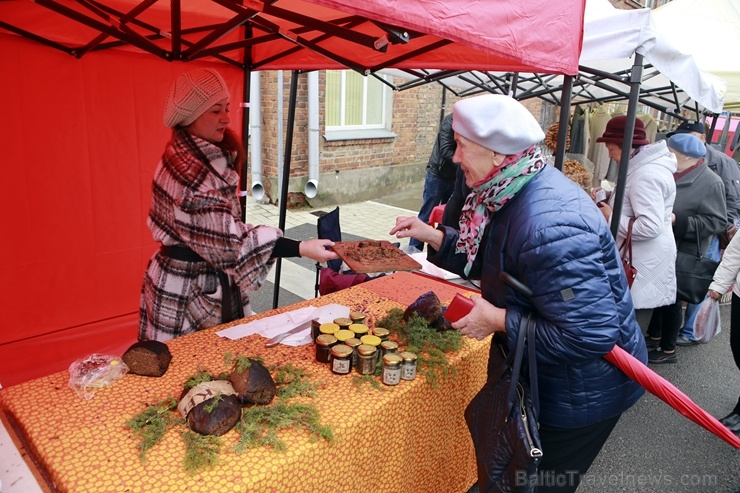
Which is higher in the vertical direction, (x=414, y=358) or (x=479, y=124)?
(x=479, y=124)

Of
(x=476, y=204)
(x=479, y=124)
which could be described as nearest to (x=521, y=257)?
(x=476, y=204)

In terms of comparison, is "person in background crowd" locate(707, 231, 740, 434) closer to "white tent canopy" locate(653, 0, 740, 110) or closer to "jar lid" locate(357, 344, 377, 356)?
"jar lid" locate(357, 344, 377, 356)

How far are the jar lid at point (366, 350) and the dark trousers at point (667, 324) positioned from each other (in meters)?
3.15

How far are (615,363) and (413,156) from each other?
8.56 metres

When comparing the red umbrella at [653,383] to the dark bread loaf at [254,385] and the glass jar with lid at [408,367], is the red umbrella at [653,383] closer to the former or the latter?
the glass jar with lid at [408,367]

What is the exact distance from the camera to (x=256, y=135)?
751 centimetres

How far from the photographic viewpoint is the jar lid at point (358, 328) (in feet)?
6.64

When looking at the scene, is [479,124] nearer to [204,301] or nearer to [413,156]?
[204,301]

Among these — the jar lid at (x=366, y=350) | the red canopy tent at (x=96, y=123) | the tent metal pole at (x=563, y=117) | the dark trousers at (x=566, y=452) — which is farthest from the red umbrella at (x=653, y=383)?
the red canopy tent at (x=96, y=123)

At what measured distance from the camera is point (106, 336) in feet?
11.5

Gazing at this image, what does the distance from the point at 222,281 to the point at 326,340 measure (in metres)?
0.65

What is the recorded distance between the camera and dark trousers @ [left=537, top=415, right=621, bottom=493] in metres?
1.61

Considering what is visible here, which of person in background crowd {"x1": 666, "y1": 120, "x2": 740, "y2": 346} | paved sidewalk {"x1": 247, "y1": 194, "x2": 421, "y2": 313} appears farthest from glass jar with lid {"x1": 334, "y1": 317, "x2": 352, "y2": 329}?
person in background crowd {"x1": 666, "y1": 120, "x2": 740, "y2": 346}

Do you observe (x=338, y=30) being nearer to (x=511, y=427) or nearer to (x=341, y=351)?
(x=341, y=351)
